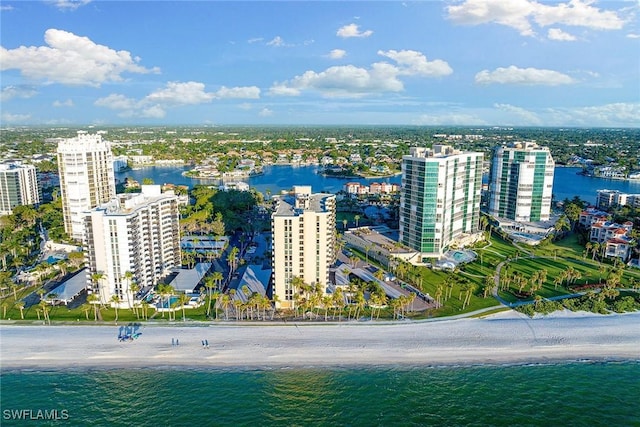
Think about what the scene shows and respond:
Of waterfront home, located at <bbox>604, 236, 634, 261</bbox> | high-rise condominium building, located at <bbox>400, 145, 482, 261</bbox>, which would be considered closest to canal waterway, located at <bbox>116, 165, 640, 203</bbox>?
waterfront home, located at <bbox>604, 236, 634, 261</bbox>

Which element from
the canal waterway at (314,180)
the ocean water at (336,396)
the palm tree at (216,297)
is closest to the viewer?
the ocean water at (336,396)

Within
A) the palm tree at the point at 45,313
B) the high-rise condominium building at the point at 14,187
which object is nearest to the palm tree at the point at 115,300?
the palm tree at the point at 45,313

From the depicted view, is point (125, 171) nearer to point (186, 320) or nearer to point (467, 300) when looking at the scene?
point (186, 320)

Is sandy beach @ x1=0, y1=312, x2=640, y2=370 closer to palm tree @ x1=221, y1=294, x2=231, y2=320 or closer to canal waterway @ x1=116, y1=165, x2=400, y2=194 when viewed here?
palm tree @ x1=221, y1=294, x2=231, y2=320

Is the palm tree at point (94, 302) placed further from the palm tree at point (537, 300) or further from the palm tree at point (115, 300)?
the palm tree at point (537, 300)

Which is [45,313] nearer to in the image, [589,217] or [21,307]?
[21,307]

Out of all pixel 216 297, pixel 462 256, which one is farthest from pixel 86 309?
pixel 462 256

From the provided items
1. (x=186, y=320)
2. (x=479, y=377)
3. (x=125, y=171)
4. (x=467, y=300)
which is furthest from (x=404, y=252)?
(x=125, y=171)
